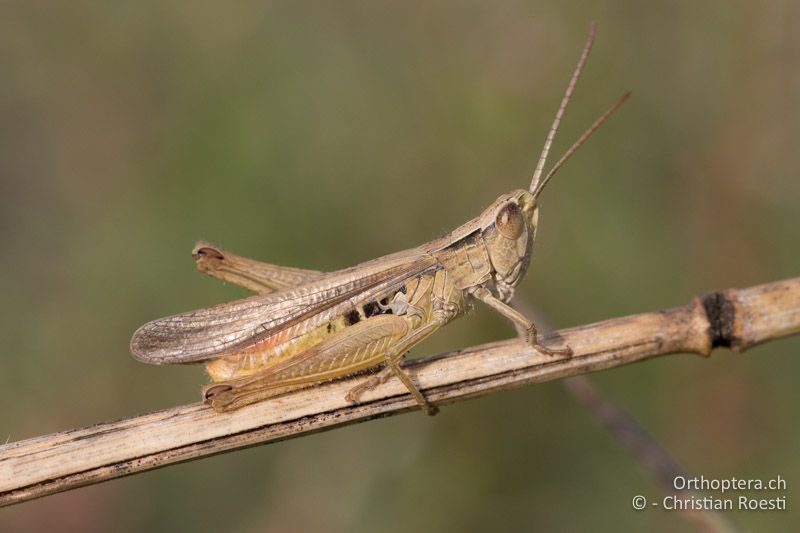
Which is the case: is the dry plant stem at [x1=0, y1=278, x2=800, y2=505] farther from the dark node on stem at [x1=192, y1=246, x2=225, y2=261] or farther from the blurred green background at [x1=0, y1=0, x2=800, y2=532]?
the blurred green background at [x1=0, y1=0, x2=800, y2=532]

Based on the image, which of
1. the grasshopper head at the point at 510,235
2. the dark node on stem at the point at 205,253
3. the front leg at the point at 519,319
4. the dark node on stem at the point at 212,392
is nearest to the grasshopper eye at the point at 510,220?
the grasshopper head at the point at 510,235

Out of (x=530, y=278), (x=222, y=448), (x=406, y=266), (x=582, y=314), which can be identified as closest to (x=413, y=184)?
(x=530, y=278)

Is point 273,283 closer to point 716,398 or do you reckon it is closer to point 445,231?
point 445,231

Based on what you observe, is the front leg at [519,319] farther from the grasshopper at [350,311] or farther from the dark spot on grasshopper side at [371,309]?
the dark spot on grasshopper side at [371,309]

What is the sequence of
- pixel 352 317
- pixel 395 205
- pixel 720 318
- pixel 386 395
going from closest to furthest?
pixel 720 318
pixel 386 395
pixel 352 317
pixel 395 205

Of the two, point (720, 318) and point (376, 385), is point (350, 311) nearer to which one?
point (376, 385)

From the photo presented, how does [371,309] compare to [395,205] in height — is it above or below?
below

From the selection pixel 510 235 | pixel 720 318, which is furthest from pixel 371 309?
pixel 720 318
